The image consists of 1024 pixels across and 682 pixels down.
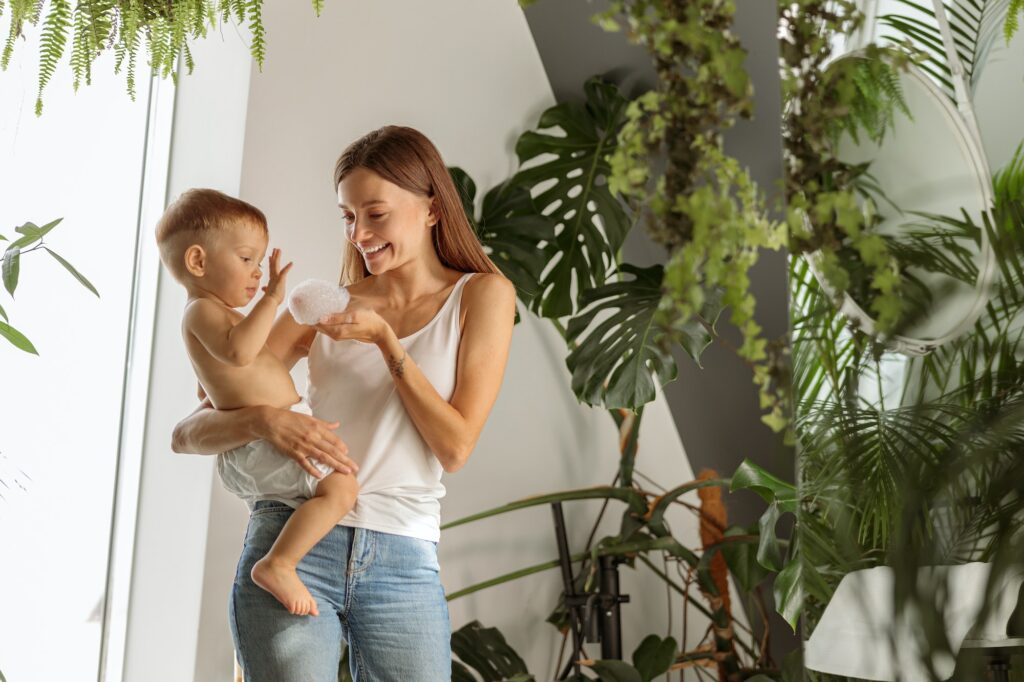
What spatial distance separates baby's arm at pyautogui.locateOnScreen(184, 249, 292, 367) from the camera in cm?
124

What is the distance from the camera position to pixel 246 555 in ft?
3.81

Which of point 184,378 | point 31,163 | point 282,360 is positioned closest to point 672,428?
point 184,378

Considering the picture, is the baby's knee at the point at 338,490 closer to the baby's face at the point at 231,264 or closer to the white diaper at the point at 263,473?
the white diaper at the point at 263,473

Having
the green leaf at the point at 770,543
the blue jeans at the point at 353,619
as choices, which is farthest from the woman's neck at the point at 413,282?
the green leaf at the point at 770,543

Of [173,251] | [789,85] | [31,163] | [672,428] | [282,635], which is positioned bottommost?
[282,635]

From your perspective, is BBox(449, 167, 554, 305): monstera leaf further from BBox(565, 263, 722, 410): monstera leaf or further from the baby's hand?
the baby's hand

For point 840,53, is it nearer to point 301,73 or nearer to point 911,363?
point 911,363

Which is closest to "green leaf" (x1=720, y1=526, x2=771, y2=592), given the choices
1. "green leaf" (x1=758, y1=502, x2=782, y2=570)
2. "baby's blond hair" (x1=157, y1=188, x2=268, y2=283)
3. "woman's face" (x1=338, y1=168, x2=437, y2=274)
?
"green leaf" (x1=758, y1=502, x2=782, y2=570)

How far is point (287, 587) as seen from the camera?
3.49ft

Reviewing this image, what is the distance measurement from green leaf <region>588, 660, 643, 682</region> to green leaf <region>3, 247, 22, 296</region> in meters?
1.46

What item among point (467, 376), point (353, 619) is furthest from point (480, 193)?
point (353, 619)

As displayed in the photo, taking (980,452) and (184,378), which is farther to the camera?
(184,378)

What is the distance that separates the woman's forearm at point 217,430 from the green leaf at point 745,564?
1.23 meters

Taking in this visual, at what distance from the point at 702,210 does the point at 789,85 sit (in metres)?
0.06
